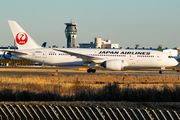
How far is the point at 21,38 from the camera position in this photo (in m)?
43.4

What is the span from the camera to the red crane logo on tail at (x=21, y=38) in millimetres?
43438

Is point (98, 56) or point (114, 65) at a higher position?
point (98, 56)

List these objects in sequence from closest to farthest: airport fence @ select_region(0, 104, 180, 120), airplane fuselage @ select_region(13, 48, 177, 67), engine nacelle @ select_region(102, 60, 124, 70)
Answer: airport fence @ select_region(0, 104, 180, 120) < engine nacelle @ select_region(102, 60, 124, 70) < airplane fuselage @ select_region(13, 48, 177, 67)

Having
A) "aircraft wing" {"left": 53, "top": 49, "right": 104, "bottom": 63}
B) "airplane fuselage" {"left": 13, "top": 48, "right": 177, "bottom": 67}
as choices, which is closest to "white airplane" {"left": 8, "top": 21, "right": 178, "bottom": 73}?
"airplane fuselage" {"left": 13, "top": 48, "right": 177, "bottom": 67}

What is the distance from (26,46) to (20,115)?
31.1 metres

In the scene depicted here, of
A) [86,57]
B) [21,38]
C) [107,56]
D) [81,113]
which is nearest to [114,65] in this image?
[107,56]

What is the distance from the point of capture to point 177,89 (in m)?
18.6

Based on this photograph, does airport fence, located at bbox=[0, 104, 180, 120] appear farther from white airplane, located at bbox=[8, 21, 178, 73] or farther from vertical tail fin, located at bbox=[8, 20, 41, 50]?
vertical tail fin, located at bbox=[8, 20, 41, 50]

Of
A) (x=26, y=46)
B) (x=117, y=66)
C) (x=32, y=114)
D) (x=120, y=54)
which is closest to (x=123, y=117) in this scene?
(x=32, y=114)

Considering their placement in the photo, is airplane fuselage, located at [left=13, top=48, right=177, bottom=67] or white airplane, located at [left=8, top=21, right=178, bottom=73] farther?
airplane fuselage, located at [left=13, top=48, right=177, bottom=67]

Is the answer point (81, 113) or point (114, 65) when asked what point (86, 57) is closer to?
point (114, 65)

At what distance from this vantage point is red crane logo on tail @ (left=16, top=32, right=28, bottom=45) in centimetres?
4344

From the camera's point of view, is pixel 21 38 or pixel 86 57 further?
pixel 21 38

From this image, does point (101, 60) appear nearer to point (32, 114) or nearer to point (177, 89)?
point (177, 89)
